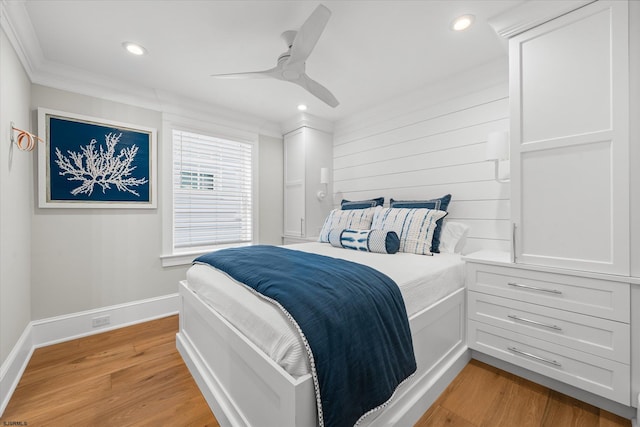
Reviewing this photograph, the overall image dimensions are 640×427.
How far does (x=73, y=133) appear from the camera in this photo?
96.7 inches

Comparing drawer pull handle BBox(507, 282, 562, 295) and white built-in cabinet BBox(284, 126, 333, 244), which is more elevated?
white built-in cabinet BBox(284, 126, 333, 244)

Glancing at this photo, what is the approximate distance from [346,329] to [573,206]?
5.17 ft

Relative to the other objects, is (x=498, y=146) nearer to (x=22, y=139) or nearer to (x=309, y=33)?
(x=309, y=33)

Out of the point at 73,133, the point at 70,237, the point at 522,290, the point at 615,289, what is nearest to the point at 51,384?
the point at 70,237

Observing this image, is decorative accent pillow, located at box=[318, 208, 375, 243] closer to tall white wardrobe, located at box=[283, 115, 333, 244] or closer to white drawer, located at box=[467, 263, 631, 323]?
tall white wardrobe, located at box=[283, 115, 333, 244]

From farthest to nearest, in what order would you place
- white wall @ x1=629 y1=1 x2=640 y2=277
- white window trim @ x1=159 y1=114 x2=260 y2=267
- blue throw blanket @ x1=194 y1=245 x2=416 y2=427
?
1. white window trim @ x1=159 y1=114 x2=260 y2=267
2. white wall @ x1=629 y1=1 x2=640 y2=277
3. blue throw blanket @ x1=194 y1=245 x2=416 y2=427

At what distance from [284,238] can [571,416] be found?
3303mm

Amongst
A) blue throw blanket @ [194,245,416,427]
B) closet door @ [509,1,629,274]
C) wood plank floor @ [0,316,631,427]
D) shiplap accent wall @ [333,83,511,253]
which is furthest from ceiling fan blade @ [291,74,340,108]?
wood plank floor @ [0,316,631,427]

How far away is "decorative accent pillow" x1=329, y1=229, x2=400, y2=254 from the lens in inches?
91.4

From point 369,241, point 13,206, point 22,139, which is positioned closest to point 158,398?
point 13,206

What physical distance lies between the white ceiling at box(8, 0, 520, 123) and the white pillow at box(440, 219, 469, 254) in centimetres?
148

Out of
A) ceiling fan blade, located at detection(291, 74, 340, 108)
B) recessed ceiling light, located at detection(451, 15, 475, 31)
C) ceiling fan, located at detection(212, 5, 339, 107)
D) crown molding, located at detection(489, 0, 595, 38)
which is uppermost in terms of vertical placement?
recessed ceiling light, located at detection(451, 15, 475, 31)

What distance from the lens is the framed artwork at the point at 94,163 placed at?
7.69 ft

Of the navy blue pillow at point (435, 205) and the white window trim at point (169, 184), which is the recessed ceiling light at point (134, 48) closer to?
the white window trim at point (169, 184)
